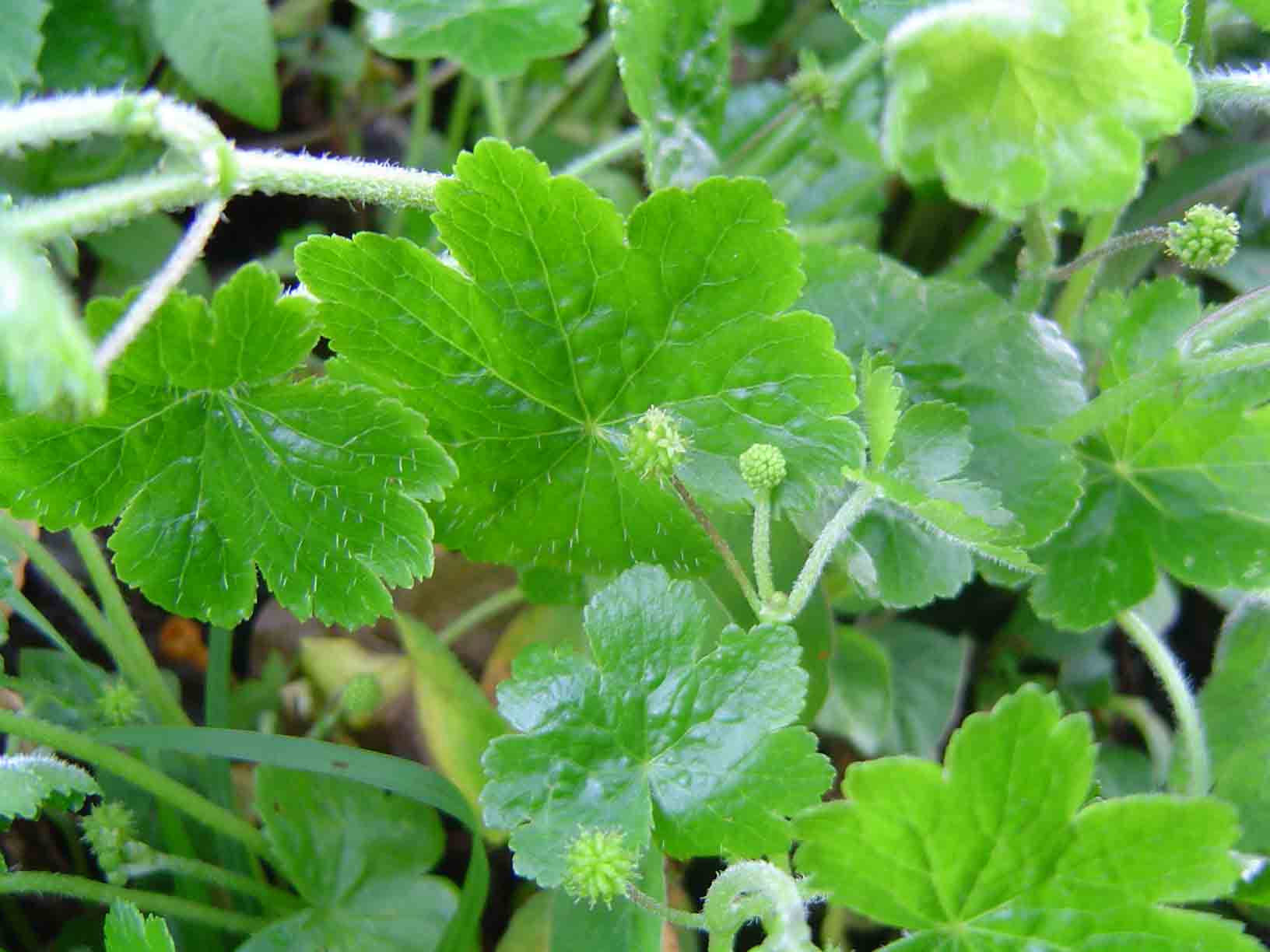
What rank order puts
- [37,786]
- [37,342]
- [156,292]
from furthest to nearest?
[37,786] → [156,292] → [37,342]

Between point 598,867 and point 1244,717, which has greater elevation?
point 598,867

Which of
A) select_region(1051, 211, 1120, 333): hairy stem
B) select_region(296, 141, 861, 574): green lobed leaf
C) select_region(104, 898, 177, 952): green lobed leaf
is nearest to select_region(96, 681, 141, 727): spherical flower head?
select_region(104, 898, 177, 952): green lobed leaf

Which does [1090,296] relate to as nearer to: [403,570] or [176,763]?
[403,570]

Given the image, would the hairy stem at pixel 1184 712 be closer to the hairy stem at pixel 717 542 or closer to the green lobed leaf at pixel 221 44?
the hairy stem at pixel 717 542

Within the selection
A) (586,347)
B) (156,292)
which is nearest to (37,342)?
(156,292)

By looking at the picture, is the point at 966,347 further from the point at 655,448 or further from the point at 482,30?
the point at 482,30

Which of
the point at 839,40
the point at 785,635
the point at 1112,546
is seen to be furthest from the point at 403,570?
the point at 839,40

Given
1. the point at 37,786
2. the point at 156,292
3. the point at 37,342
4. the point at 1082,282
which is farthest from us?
the point at 1082,282

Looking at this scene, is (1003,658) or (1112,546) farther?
(1003,658)
